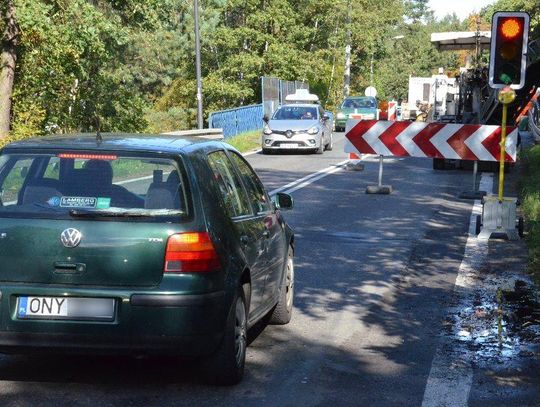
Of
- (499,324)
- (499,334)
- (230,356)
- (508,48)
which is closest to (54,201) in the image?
(230,356)

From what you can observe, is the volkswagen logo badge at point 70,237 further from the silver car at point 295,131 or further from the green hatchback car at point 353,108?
the green hatchback car at point 353,108

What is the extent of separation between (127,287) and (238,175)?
1662 mm

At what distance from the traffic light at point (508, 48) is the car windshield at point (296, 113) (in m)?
20.7

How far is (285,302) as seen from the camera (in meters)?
8.31

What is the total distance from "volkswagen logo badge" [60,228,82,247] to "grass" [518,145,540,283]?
5714mm

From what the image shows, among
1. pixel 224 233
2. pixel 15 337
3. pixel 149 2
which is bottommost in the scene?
pixel 15 337

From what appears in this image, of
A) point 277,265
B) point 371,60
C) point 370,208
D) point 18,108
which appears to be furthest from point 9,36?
point 371,60

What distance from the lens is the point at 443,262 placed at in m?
11.9

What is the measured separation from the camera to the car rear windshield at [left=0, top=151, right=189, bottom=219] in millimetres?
6148

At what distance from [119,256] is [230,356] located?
92cm

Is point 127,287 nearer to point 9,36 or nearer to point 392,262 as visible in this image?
point 392,262

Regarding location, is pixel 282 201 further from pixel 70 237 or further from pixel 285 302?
pixel 70 237

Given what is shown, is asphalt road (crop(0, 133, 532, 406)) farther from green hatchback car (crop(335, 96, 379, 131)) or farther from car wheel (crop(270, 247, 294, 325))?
green hatchback car (crop(335, 96, 379, 131))

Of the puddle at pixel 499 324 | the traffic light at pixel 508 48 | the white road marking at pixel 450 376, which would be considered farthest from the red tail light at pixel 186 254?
the traffic light at pixel 508 48
